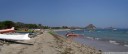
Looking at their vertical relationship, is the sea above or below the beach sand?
below

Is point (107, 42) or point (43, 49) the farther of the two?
point (107, 42)

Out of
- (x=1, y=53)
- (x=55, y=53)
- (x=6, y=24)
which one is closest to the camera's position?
(x=1, y=53)

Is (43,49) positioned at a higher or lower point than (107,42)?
higher

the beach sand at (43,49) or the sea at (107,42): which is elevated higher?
the beach sand at (43,49)

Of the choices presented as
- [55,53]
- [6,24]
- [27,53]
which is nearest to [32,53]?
[27,53]

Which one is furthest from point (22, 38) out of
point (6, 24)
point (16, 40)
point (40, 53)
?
point (6, 24)

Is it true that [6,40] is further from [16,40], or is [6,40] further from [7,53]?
[7,53]

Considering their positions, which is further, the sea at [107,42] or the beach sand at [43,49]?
the sea at [107,42]

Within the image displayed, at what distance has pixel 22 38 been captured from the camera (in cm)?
2995

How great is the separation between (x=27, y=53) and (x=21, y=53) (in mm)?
445

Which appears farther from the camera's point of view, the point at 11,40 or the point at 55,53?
the point at 11,40

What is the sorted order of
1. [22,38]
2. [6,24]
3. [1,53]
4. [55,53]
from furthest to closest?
[6,24]
[22,38]
[55,53]
[1,53]

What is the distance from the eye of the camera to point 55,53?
1936 cm

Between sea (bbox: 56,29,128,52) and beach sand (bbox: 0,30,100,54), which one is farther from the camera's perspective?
sea (bbox: 56,29,128,52)
